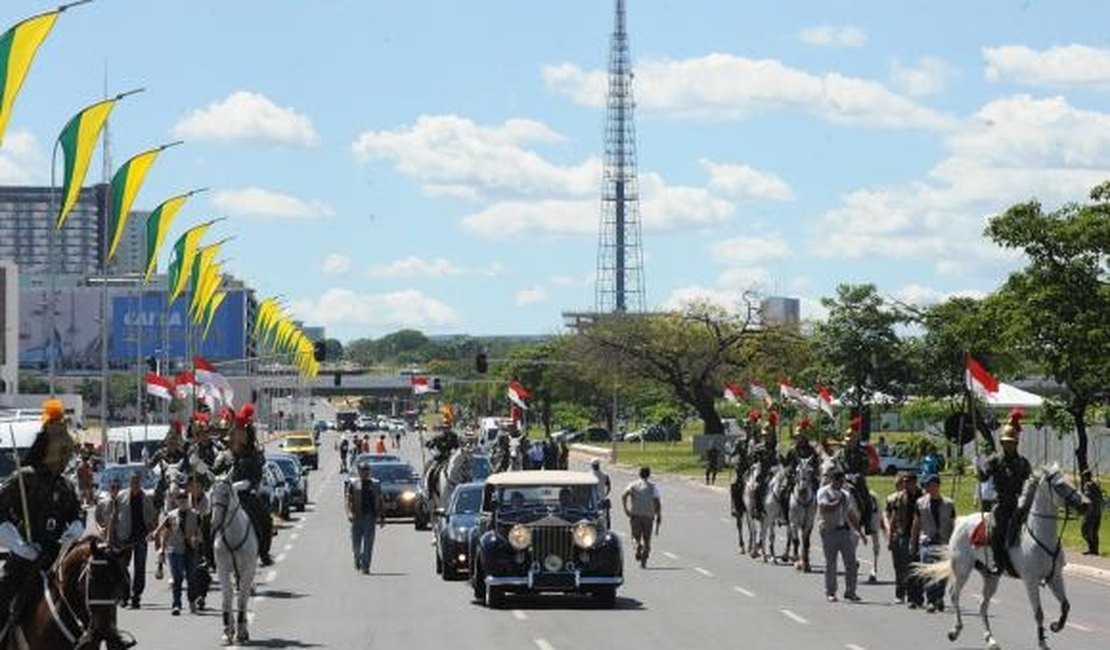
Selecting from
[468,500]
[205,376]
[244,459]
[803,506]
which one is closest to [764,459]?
[803,506]

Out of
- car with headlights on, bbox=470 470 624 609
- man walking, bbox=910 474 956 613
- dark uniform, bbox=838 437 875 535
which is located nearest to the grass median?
man walking, bbox=910 474 956 613

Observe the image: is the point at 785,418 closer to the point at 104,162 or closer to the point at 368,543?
the point at 104,162

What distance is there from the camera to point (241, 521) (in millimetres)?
26266

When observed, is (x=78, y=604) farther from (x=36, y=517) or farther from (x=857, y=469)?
(x=857, y=469)

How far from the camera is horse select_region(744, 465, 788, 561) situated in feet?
129

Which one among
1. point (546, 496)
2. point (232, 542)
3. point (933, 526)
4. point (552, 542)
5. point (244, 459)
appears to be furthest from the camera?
point (546, 496)

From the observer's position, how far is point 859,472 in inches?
1353

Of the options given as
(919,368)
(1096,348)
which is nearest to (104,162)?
(919,368)

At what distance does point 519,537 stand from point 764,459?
1222 cm

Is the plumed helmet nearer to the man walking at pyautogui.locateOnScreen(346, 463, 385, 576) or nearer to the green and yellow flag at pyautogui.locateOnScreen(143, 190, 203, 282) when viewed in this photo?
the man walking at pyautogui.locateOnScreen(346, 463, 385, 576)

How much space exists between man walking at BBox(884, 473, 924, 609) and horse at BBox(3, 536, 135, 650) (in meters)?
16.8

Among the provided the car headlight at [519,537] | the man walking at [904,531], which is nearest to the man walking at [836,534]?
the man walking at [904,531]

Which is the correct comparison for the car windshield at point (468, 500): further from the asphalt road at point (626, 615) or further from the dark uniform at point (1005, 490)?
the dark uniform at point (1005, 490)

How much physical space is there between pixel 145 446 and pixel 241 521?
42.1 metres
